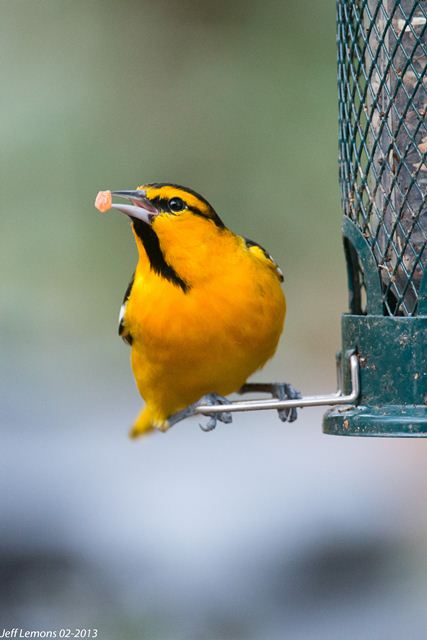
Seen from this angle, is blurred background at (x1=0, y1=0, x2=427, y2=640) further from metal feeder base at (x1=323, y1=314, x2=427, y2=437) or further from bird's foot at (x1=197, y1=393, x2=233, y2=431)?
metal feeder base at (x1=323, y1=314, x2=427, y2=437)

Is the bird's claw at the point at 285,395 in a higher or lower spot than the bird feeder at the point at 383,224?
lower

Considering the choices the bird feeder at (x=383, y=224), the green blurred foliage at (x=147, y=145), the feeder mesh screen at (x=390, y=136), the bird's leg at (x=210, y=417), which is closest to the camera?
the bird feeder at (x=383, y=224)

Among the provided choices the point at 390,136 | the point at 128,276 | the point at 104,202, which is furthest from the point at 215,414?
→ the point at 128,276

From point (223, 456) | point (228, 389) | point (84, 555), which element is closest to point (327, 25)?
point (223, 456)

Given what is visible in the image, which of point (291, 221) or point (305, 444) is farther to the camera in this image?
point (291, 221)

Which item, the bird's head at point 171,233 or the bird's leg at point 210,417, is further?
the bird's head at point 171,233

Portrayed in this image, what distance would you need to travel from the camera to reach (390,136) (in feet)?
16.2

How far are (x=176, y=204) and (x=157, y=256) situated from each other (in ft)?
0.77

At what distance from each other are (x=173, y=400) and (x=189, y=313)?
1.93ft

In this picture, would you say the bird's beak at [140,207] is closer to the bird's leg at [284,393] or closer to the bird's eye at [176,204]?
the bird's eye at [176,204]

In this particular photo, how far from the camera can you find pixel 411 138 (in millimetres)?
4789

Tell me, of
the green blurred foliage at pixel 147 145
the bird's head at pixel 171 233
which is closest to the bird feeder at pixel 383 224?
the bird's head at pixel 171 233

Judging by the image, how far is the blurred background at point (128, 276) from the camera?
27.7 ft

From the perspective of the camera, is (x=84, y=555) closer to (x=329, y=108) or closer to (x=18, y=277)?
(x=18, y=277)
